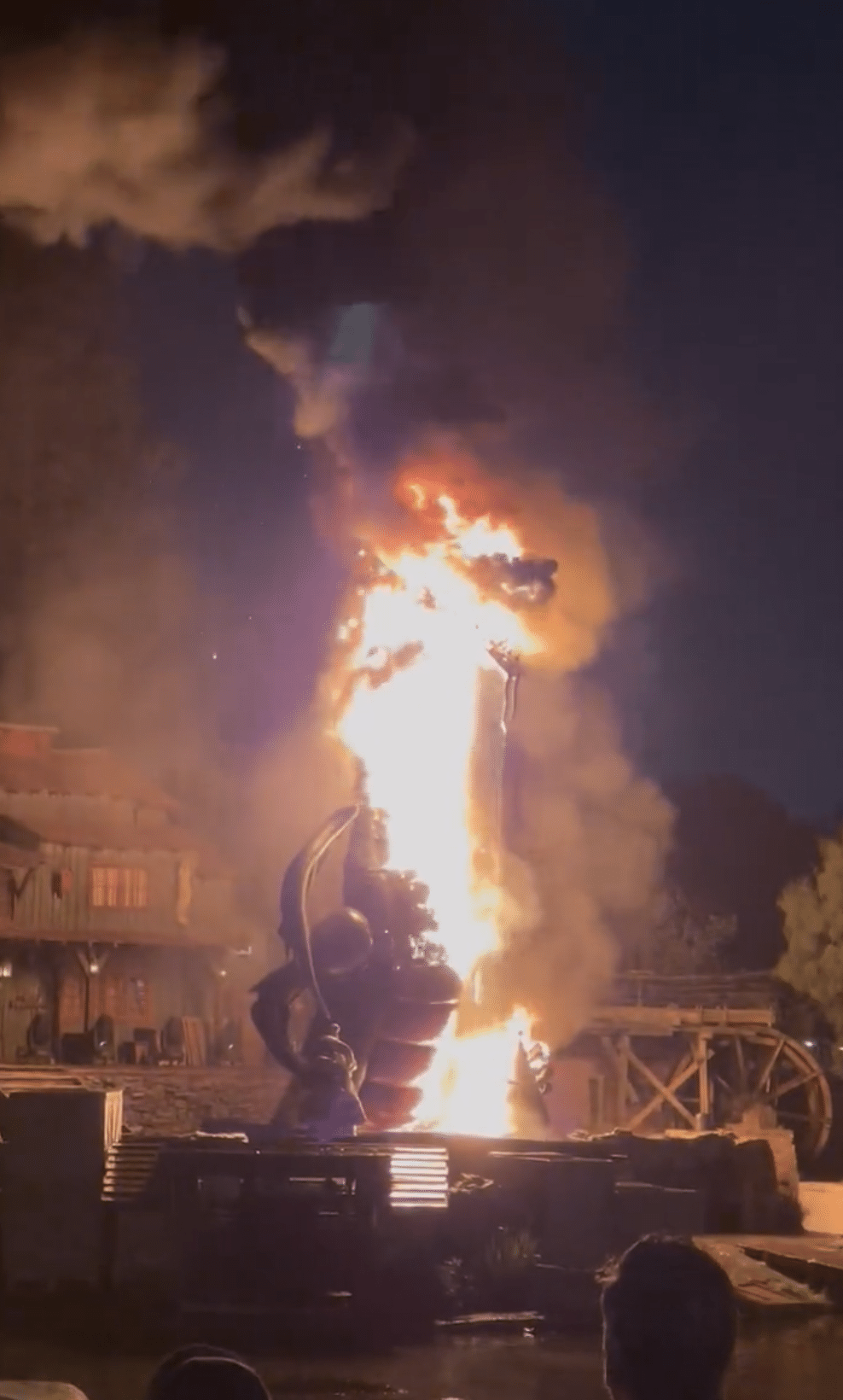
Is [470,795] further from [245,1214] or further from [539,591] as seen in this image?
[245,1214]

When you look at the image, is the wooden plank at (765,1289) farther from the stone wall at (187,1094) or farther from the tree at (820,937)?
the tree at (820,937)

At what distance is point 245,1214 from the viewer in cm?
2252

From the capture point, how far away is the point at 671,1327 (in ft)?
13.9

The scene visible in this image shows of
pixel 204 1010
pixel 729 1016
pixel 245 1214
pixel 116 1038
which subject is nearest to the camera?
pixel 245 1214

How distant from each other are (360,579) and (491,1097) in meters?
9.34

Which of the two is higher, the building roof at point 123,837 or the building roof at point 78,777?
the building roof at point 78,777

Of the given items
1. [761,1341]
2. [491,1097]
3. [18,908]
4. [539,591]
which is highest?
[539,591]

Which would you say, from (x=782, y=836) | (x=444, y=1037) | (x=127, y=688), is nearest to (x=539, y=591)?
(x=444, y=1037)

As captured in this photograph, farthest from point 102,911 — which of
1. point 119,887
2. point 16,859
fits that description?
point 16,859

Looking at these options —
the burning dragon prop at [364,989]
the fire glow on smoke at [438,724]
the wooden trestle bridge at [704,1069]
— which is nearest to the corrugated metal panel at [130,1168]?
the burning dragon prop at [364,989]

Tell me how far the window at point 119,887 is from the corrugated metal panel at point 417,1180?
28.6m

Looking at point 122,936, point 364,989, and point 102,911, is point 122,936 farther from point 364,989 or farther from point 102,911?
point 364,989

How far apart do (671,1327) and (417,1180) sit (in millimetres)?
19311

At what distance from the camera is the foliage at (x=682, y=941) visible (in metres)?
55.4
